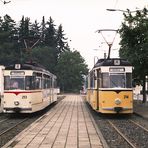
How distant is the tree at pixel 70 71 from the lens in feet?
452

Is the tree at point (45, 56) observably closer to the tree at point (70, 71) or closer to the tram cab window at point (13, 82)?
the tree at point (70, 71)

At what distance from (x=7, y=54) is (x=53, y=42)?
4030cm

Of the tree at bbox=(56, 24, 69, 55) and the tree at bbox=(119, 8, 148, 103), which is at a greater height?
the tree at bbox=(56, 24, 69, 55)

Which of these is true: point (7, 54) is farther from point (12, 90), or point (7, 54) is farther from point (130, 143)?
point (130, 143)

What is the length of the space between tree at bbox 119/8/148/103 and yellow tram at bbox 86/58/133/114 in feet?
19.9

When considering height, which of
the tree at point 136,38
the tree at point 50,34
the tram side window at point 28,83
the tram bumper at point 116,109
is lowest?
the tram bumper at point 116,109

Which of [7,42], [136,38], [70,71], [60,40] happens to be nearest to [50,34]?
[60,40]

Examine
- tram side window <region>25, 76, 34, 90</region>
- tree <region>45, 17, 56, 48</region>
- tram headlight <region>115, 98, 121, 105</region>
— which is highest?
tree <region>45, 17, 56, 48</region>

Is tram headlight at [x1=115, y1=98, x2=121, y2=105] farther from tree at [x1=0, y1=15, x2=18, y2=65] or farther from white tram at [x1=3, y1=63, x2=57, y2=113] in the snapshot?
tree at [x1=0, y1=15, x2=18, y2=65]

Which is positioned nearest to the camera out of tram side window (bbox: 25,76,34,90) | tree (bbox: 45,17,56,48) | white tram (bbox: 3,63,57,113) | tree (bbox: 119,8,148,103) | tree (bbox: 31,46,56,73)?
white tram (bbox: 3,63,57,113)

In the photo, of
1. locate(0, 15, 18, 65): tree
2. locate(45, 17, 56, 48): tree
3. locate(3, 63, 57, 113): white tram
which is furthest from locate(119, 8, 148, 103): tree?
locate(45, 17, 56, 48): tree

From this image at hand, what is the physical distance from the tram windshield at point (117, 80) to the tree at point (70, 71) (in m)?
106

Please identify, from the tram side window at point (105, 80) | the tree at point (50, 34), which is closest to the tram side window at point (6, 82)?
the tram side window at point (105, 80)

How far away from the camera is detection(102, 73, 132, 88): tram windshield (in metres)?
30.0
